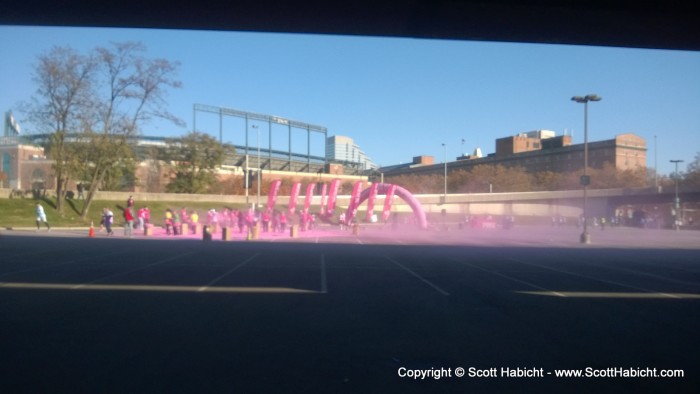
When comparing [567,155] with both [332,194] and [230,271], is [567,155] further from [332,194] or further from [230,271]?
[230,271]

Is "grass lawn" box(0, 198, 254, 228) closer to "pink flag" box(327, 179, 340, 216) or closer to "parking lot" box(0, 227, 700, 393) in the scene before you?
"pink flag" box(327, 179, 340, 216)

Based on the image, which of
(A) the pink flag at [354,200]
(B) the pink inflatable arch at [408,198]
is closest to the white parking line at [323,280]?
(B) the pink inflatable arch at [408,198]

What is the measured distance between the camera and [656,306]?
38.5ft

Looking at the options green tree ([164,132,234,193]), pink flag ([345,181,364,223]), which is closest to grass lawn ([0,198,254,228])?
green tree ([164,132,234,193])

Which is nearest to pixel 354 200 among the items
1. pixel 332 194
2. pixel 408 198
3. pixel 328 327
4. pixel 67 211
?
pixel 332 194

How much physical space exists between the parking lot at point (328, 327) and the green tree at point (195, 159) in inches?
2137

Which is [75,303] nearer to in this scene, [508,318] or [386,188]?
[508,318]

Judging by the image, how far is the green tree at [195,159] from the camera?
2763 inches

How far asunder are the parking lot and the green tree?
5428 cm

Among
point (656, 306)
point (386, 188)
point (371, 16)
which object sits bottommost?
point (656, 306)

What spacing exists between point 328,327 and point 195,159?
6471 cm

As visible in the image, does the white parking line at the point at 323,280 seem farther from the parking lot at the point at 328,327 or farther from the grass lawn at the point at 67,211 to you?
the grass lawn at the point at 67,211

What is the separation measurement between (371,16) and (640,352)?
7.56m

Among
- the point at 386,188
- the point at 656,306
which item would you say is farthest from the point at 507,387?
the point at 386,188
